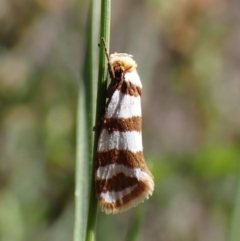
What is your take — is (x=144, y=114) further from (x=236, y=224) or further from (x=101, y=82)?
(x=101, y=82)

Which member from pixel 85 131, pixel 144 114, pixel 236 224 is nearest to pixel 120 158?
pixel 85 131

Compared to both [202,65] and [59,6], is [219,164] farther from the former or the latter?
[59,6]

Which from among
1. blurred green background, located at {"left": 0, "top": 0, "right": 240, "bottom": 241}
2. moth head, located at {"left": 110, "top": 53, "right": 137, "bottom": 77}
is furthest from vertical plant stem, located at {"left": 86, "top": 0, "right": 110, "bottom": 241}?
blurred green background, located at {"left": 0, "top": 0, "right": 240, "bottom": 241}

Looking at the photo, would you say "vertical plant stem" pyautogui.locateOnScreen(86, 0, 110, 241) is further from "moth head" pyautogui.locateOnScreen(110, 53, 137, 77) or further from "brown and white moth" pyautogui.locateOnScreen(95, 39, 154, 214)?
"moth head" pyautogui.locateOnScreen(110, 53, 137, 77)

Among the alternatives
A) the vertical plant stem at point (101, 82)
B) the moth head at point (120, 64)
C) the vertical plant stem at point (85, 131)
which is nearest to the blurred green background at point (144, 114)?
the moth head at point (120, 64)

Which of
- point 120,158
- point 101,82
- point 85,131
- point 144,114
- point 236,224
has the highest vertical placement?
point 101,82
